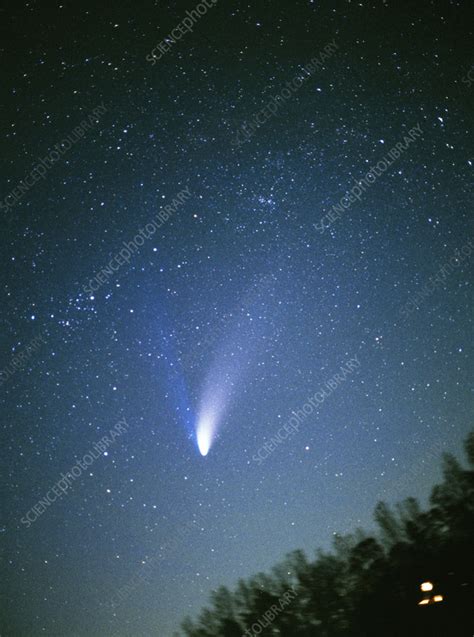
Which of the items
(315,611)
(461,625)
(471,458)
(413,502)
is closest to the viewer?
(461,625)

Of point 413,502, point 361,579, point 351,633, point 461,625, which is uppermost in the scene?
point 413,502

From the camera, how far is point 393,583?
1825cm

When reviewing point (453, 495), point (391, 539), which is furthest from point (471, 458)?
point (391, 539)

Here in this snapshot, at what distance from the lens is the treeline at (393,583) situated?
16.2 m

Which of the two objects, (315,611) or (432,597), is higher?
(315,611)

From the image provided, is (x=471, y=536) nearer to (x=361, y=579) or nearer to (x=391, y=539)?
(x=391, y=539)

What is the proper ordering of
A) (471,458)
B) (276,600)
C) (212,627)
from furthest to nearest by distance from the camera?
(212,627) → (276,600) → (471,458)

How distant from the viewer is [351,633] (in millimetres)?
19094

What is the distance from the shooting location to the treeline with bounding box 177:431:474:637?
16156mm

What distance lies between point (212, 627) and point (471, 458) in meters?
15.9

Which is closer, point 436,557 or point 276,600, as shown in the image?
point 436,557

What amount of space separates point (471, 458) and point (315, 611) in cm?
976

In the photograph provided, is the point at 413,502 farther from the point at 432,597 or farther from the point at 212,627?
the point at 212,627

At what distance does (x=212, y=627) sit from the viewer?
86.7 feet
